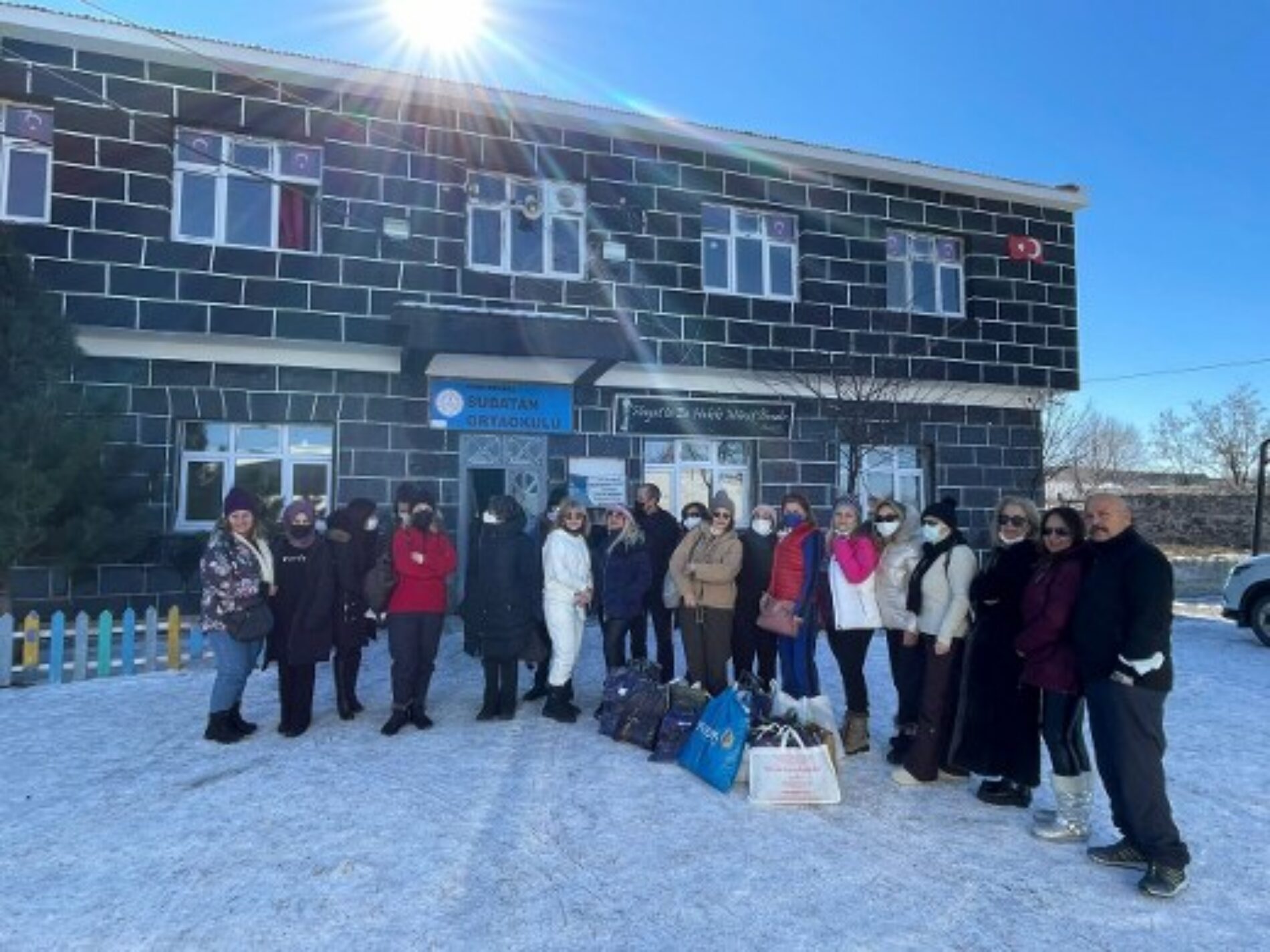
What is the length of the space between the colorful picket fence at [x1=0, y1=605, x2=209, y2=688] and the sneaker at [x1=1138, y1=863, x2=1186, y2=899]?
6980 millimetres

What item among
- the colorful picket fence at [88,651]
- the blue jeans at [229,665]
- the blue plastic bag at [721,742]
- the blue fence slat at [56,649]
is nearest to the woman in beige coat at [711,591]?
the blue plastic bag at [721,742]

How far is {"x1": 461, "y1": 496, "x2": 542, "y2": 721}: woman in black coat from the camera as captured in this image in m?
5.59

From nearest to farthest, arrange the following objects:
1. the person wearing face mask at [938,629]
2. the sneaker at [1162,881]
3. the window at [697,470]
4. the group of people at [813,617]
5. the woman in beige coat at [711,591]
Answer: the sneaker at [1162,881] < the group of people at [813,617] < the person wearing face mask at [938,629] < the woman in beige coat at [711,591] < the window at [697,470]

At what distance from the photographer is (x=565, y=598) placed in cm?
574

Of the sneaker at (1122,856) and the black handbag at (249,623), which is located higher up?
the black handbag at (249,623)

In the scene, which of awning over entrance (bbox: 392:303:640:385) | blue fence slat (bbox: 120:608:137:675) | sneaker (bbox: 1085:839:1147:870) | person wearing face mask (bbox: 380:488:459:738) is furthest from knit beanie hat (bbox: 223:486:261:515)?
sneaker (bbox: 1085:839:1147:870)

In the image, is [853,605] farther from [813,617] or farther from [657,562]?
[657,562]

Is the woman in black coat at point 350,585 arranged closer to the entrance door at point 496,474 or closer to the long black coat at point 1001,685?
the long black coat at point 1001,685

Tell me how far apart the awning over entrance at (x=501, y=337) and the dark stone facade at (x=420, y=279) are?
612mm

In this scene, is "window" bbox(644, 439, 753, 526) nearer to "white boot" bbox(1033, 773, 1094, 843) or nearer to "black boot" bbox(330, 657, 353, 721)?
"black boot" bbox(330, 657, 353, 721)

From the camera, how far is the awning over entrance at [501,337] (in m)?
8.75

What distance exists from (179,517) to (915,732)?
851 cm

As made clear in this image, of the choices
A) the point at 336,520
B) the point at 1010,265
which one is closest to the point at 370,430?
the point at 336,520

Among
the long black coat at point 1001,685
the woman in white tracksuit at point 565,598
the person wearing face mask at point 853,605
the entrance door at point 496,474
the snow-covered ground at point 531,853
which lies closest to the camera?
the snow-covered ground at point 531,853
